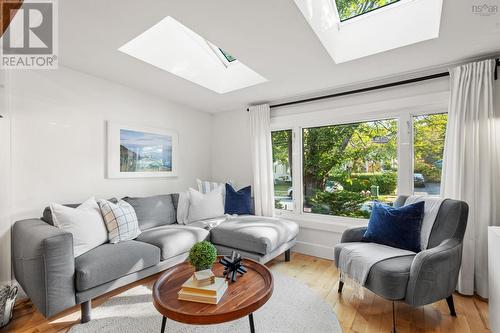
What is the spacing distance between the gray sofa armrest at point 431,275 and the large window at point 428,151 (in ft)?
3.54

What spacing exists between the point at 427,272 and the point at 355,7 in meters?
2.31

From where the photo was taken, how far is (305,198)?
11.9 feet

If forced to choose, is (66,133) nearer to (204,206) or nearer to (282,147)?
(204,206)

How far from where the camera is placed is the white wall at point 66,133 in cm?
226

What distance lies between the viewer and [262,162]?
145 inches

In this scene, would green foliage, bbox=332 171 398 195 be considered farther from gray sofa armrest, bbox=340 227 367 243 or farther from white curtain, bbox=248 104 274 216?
white curtain, bbox=248 104 274 216

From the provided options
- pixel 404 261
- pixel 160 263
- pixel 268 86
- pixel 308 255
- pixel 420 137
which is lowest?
pixel 308 255

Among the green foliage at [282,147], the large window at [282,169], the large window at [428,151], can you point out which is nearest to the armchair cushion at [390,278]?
the large window at [428,151]

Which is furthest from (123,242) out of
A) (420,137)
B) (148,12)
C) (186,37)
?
(420,137)

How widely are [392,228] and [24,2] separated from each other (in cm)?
336

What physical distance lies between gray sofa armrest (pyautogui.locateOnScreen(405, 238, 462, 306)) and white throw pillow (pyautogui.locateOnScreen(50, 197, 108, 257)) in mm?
2486

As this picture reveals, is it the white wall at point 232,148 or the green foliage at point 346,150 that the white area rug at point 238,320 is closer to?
the green foliage at point 346,150

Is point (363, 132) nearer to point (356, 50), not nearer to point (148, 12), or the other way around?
point (356, 50)

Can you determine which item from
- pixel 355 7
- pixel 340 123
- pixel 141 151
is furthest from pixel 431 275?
pixel 141 151
